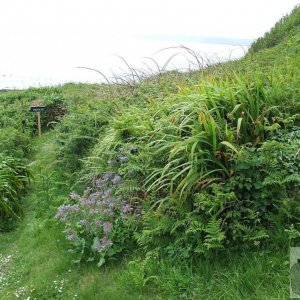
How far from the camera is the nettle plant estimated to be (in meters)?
3.13

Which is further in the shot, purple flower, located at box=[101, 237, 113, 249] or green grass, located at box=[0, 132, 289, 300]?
purple flower, located at box=[101, 237, 113, 249]

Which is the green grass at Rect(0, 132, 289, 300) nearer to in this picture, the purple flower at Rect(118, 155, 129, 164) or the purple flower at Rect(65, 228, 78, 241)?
the purple flower at Rect(65, 228, 78, 241)

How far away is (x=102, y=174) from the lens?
4.26m

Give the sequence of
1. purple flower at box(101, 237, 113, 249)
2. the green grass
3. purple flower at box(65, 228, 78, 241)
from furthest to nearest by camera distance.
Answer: purple flower at box(65, 228, 78, 241) < purple flower at box(101, 237, 113, 249) < the green grass

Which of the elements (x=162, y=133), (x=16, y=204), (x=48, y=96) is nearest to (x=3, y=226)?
(x=16, y=204)

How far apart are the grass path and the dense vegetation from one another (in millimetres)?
15

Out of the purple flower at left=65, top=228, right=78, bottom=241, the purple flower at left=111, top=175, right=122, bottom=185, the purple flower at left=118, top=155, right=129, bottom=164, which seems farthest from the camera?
the purple flower at left=118, top=155, right=129, bottom=164

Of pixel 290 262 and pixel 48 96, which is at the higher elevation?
pixel 48 96

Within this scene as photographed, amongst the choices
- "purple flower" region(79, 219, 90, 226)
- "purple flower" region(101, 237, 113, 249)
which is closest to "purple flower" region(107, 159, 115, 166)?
"purple flower" region(79, 219, 90, 226)

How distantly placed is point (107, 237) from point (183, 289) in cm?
90

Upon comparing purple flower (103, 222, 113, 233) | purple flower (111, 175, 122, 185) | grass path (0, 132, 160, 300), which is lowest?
grass path (0, 132, 160, 300)

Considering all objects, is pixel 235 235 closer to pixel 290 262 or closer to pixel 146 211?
pixel 290 262

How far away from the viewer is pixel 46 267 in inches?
132

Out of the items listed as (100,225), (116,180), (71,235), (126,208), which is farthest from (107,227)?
(116,180)
